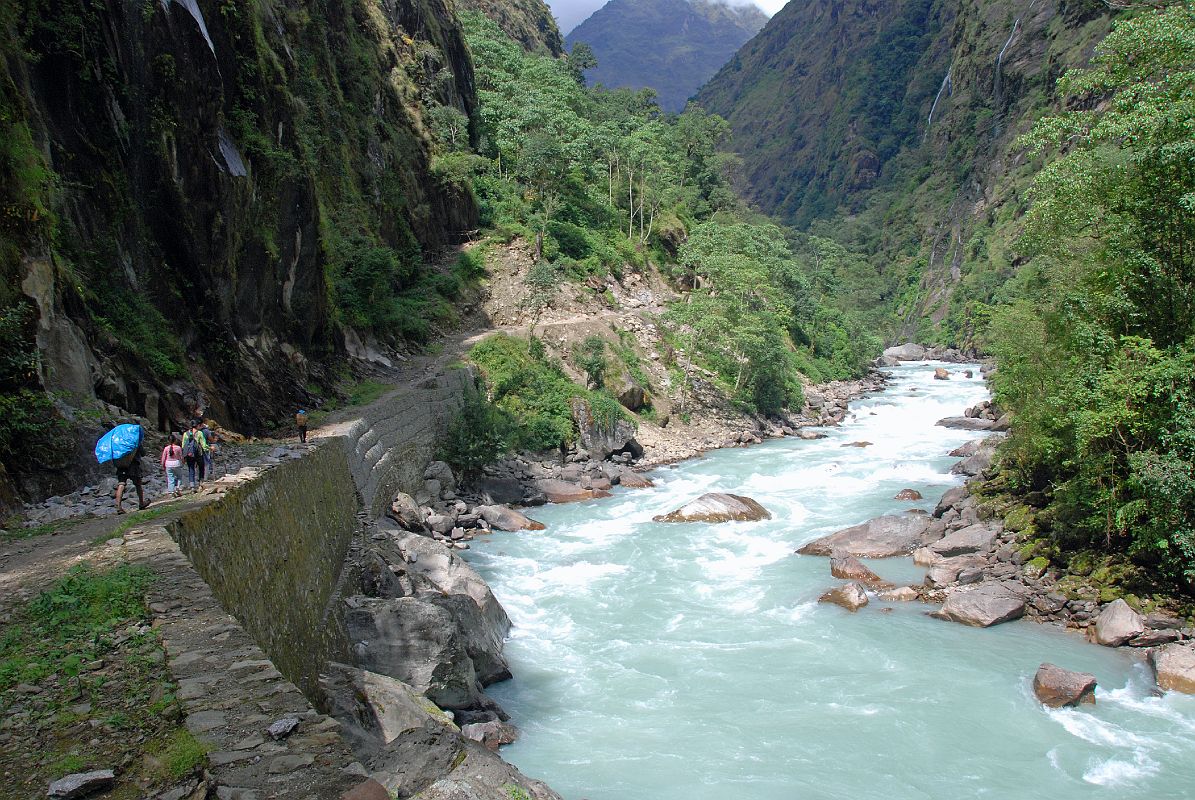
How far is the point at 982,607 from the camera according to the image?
14906mm

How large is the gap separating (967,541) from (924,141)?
481 feet

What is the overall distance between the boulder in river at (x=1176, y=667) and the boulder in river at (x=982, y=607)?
254 cm

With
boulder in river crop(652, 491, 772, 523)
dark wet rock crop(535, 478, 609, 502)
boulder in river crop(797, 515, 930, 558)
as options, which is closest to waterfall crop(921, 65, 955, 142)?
dark wet rock crop(535, 478, 609, 502)

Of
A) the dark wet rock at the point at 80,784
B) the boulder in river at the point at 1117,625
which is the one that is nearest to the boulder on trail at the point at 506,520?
the boulder in river at the point at 1117,625

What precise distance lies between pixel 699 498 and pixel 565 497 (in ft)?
15.7

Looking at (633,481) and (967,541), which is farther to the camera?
(633,481)

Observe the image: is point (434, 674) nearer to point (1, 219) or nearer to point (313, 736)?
point (313, 736)

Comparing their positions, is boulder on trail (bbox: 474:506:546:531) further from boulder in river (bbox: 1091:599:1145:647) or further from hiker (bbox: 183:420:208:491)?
boulder in river (bbox: 1091:599:1145:647)

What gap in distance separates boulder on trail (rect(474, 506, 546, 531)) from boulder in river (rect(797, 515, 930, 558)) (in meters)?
7.63

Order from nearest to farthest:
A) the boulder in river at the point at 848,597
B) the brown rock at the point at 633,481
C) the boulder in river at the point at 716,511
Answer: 1. the boulder in river at the point at 848,597
2. the boulder in river at the point at 716,511
3. the brown rock at the point at 633,481

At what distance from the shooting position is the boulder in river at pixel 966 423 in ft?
113

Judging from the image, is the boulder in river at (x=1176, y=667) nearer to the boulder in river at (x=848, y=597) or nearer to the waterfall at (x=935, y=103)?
the boulder in river at (x=848, y=597)

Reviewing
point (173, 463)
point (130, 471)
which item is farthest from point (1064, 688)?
point (130, 471)

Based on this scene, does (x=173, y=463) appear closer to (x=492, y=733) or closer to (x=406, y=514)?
(x=492, y=733)
